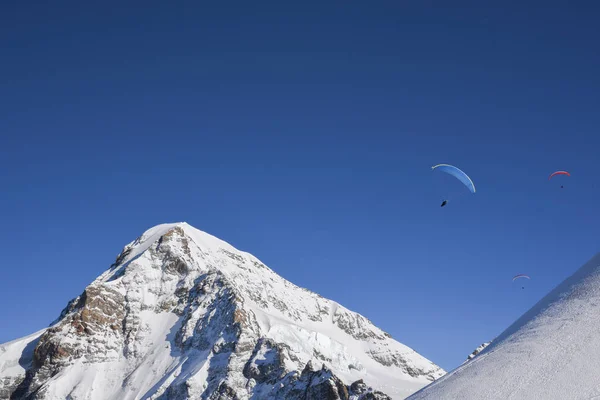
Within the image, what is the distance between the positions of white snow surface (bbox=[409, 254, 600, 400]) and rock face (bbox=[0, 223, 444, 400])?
45.2 m

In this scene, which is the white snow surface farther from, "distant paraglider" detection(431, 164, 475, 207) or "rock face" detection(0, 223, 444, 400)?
"rock face" detection(0, 223, 444, 400)

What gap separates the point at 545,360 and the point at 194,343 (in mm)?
107418

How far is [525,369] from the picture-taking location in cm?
3891

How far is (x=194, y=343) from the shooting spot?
13525 centimetres

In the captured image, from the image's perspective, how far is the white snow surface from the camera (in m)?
35.8

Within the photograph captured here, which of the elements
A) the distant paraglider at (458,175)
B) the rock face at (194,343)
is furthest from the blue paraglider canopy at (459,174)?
the rock face at (194,343)

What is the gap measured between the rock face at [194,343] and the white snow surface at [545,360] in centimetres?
4515

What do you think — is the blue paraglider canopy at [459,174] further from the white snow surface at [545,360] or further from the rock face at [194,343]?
the rock face at [194,343]

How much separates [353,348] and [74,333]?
3394 inches

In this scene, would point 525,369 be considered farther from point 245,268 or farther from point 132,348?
point 245,268

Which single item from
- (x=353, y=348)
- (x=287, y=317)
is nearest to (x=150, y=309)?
(x=287, y=317)

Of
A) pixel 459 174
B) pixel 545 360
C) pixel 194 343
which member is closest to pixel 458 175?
pixel 459 174

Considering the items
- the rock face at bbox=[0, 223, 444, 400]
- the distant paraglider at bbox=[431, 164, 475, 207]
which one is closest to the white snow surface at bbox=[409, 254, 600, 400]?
the distant paraglider at bbox=[431, 164, 475, 207]

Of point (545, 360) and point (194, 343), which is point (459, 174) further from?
point (194, 343)
